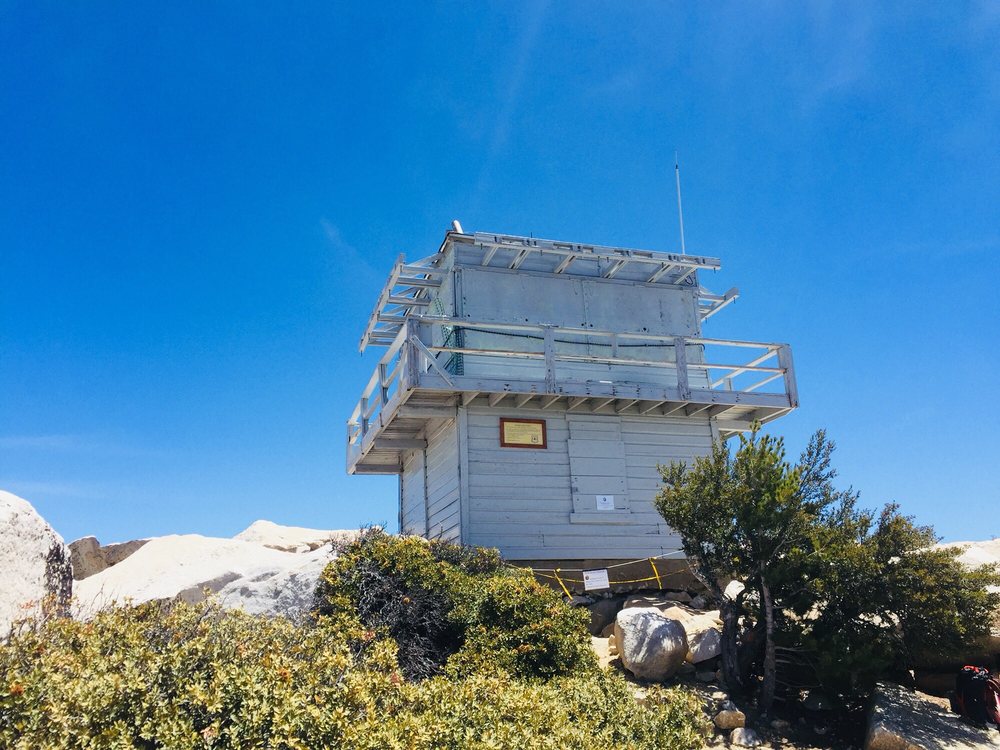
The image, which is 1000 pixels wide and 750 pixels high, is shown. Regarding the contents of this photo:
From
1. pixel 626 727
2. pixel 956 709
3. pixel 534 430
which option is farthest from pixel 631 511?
pixel 626 727

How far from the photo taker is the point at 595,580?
16.0 m

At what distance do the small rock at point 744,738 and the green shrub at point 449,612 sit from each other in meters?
2.27

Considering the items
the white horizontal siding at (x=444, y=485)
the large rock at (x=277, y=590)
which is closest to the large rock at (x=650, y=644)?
the white horizontal siding at (x=444, y=485)

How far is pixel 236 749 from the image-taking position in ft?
20.8

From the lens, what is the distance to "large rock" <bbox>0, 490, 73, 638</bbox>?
905 cm

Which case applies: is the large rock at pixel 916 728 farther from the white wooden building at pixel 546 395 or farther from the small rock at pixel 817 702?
the white wooden building at pixel 546 395

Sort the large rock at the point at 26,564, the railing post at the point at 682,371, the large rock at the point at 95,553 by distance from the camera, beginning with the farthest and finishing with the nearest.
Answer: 1. the large rock at the point at 95,553
2. the railing post at the point at 682,371
3. the large rock at the point at 26,564

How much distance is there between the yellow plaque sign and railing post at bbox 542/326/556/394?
0.97 metres

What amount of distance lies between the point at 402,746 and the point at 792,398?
13878 millimetres

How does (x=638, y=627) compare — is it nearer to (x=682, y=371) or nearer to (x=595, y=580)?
(x=595, y=580)

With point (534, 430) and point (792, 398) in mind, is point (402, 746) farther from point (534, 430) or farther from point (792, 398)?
point (792, 398)

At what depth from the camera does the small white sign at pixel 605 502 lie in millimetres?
17000

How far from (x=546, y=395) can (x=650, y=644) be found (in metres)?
5.49

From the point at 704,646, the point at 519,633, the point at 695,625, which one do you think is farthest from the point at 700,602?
the point at 519,633
